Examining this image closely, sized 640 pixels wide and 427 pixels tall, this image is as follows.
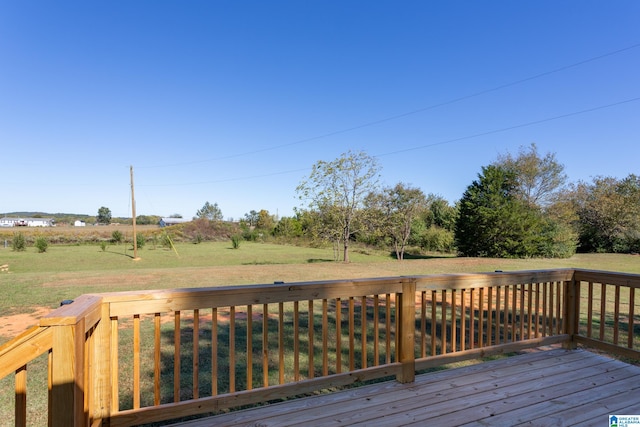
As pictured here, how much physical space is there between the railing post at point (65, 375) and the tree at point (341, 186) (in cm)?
1371

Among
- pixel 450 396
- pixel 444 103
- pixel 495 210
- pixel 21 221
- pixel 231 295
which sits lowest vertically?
pixel 21 221

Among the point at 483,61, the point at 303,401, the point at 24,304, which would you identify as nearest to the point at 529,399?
the point at 303,401

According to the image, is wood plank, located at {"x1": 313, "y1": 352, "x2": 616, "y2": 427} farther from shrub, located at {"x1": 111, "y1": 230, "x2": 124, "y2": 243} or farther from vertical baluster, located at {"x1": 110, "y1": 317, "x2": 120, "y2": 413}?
shrub, located at {"x1": 111, "y1": 230, "x2": 124, "y2": 243}

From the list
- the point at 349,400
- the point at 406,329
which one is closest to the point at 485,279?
the point at 406,329

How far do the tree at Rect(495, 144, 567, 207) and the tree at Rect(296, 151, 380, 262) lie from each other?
10869mm

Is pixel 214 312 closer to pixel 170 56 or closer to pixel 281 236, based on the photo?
pixel 170 56

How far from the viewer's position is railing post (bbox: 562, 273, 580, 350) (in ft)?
10.7

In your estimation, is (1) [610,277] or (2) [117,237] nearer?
(1) [610,277]

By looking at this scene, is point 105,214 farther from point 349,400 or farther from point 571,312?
point 571,312

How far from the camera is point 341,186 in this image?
15.0m

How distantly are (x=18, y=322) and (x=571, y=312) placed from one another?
23.9 ft

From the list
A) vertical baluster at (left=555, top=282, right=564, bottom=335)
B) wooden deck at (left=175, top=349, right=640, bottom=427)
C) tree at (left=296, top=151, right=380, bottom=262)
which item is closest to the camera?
wooden deck at (left=175, top=349, right=640, bottom=427)

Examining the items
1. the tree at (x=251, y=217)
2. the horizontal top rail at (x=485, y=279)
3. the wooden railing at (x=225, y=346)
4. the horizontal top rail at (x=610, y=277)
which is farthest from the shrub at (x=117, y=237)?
the horizontal top rail at (x=610, y=277)

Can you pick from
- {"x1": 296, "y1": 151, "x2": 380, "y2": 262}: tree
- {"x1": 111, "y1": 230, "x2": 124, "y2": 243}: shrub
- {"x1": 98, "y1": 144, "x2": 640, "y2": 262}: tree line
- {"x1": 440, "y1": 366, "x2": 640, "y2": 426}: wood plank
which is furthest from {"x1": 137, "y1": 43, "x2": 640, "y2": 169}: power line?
{"x1": 111, "y1": 230, "x2": 124, "y2": 243}: shrub
